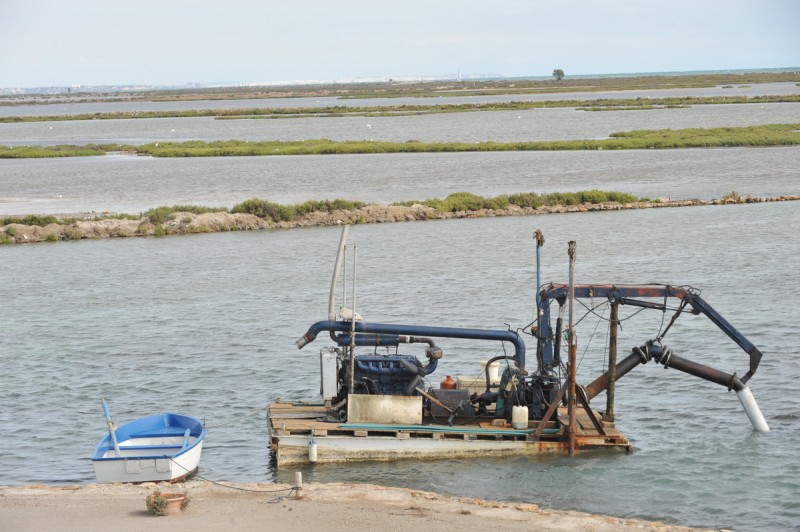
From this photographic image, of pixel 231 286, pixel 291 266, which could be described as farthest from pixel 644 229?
pixel 231 286

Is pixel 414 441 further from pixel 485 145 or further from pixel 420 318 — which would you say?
pixel 485 145

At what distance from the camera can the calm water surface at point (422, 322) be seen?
20.4 m

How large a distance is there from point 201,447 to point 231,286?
1948 cm

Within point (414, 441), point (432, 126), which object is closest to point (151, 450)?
point (414, 441)

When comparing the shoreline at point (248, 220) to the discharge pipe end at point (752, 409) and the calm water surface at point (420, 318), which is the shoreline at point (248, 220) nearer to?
the calm water surface at point (420, 318)

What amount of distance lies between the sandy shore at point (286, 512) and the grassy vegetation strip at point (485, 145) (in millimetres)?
77490

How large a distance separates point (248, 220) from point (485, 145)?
4551 centimetres

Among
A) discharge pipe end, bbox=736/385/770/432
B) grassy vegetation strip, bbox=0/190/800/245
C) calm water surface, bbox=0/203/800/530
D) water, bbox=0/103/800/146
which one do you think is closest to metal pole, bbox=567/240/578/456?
calm water surface, bbox=0/203/800/530

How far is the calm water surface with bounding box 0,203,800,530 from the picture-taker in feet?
67.0

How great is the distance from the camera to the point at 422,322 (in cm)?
3294

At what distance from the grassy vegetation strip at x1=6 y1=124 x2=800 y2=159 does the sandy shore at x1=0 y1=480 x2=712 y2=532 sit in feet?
254

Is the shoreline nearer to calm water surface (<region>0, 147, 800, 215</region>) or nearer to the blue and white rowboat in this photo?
calm water surface (<region>0, 147, 800, 215</region>)

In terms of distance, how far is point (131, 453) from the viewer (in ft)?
67.5

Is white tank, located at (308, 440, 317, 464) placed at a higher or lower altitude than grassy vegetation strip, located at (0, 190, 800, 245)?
lower
